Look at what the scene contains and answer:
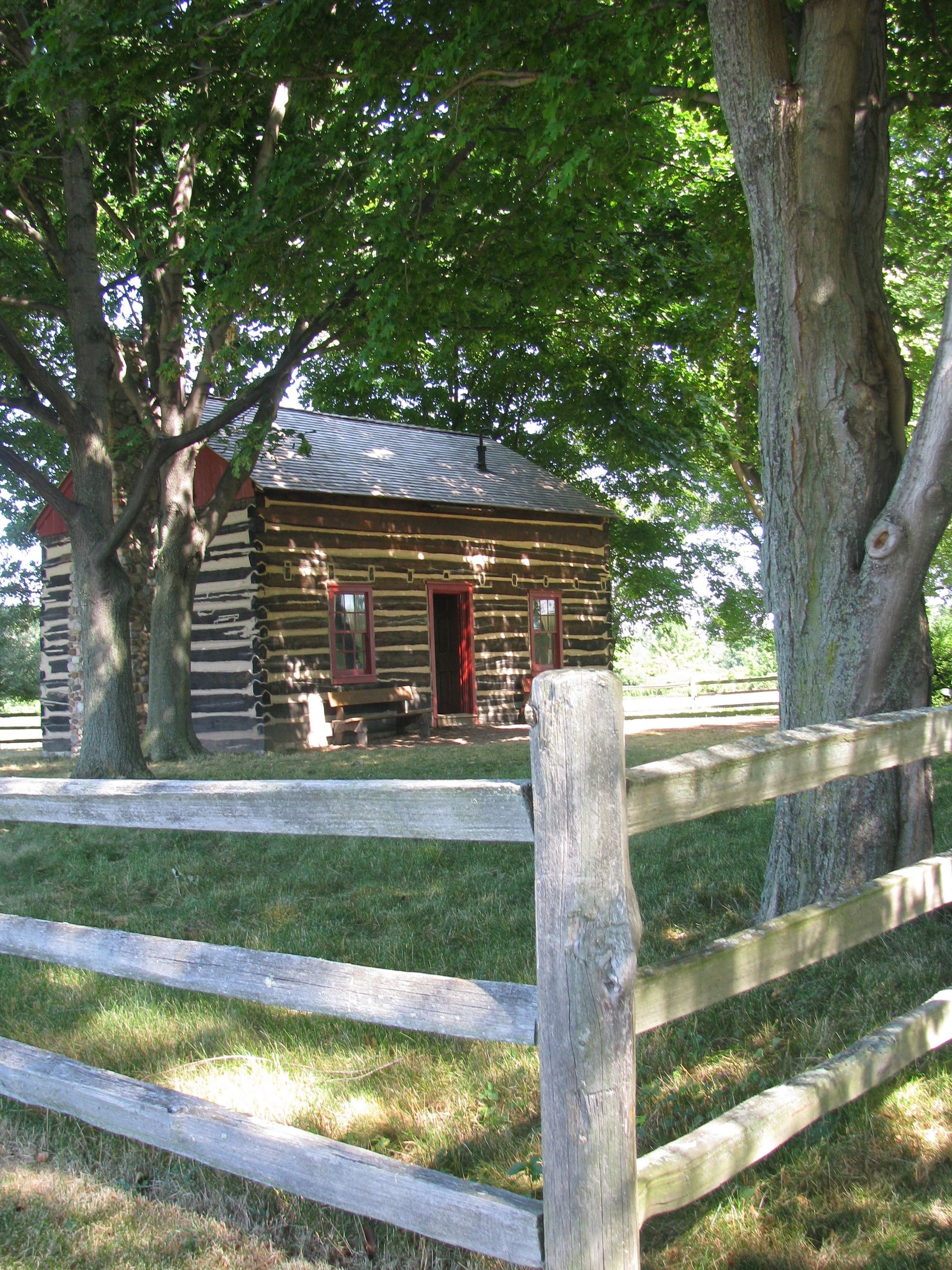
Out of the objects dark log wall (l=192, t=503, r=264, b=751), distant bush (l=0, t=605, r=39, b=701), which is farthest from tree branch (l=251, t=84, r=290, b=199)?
distant bush (l=0, t=605, r=39, b=701)

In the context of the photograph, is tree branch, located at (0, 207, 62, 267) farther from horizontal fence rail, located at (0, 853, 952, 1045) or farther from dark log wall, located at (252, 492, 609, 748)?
horizontal fence rail, located at (0, 853, 952, 1045)

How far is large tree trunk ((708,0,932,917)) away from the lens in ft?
16.2

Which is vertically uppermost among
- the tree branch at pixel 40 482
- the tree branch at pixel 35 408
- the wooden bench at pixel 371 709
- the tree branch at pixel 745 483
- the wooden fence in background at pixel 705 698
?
the tree branch at pixel 745 483

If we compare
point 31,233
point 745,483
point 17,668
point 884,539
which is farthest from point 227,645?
point 17,668

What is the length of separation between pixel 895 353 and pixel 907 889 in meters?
2.84

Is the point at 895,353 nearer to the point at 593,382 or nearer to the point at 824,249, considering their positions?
the point at 824,249

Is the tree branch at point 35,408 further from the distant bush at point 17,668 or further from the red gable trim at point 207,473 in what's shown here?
the distant bush at point 17,668

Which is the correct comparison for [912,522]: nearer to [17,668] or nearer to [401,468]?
[401,468]

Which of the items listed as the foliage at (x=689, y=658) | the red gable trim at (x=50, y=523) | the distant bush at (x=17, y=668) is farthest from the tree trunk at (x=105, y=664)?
the foliage at (x=689, y=658)

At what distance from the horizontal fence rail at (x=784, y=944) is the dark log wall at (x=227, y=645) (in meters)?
13.3

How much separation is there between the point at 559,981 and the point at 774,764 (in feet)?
3.27

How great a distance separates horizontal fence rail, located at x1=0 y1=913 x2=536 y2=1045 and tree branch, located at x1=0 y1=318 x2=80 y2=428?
936cm

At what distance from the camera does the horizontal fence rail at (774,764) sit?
2.41m

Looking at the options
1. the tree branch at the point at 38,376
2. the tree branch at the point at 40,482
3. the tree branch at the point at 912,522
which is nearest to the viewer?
the tree branch at the point at 912,522
